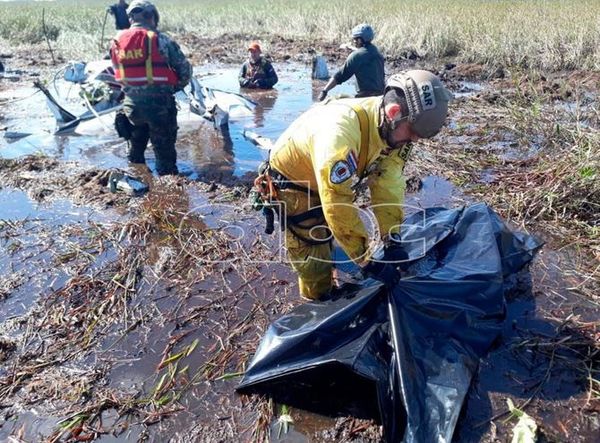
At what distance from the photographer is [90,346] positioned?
296cm

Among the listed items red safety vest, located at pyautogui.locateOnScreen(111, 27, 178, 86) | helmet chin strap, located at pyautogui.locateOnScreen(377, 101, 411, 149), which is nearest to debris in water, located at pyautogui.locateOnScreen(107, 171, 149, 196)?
red safety vest, located at pyautogui.locateOnScreen(111, 27, 178, 86)

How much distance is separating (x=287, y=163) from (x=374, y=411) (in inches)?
57.1

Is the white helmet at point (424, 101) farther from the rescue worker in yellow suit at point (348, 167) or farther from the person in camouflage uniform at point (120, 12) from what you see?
the person in camouflage uniform at point (120, 12)

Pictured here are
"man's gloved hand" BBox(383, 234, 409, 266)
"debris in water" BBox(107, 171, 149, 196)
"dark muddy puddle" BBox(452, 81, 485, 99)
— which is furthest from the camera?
"dark muddy puddle" BBox(452, 81, 485, 99)

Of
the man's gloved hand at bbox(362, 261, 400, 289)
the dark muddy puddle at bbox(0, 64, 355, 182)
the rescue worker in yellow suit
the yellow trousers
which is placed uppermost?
the rescue worker in yellow suit

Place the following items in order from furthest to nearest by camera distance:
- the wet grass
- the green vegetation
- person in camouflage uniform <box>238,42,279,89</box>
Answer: the green vegetation
person in camouflage uniform <box>238,42,279,89</box>
the wet grass

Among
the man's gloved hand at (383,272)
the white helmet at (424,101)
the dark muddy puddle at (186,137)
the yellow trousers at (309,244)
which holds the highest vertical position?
the white helmet at (424,101)

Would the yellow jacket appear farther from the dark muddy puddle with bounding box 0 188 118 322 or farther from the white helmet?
the dark muddy puddle with bounding box 0 188 118 322

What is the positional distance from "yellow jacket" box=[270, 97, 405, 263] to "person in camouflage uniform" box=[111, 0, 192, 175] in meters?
2.97

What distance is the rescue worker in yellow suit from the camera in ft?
7.50

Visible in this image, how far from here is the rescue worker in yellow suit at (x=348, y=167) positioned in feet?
7.50

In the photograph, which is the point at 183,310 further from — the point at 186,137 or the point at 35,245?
the point at 186,137

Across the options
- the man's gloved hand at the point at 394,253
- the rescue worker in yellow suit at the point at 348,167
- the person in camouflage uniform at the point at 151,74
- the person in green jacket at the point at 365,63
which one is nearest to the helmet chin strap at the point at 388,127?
the rescue worker in yellow suit at the point at 348,167

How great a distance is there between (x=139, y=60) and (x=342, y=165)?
376 centimetres
